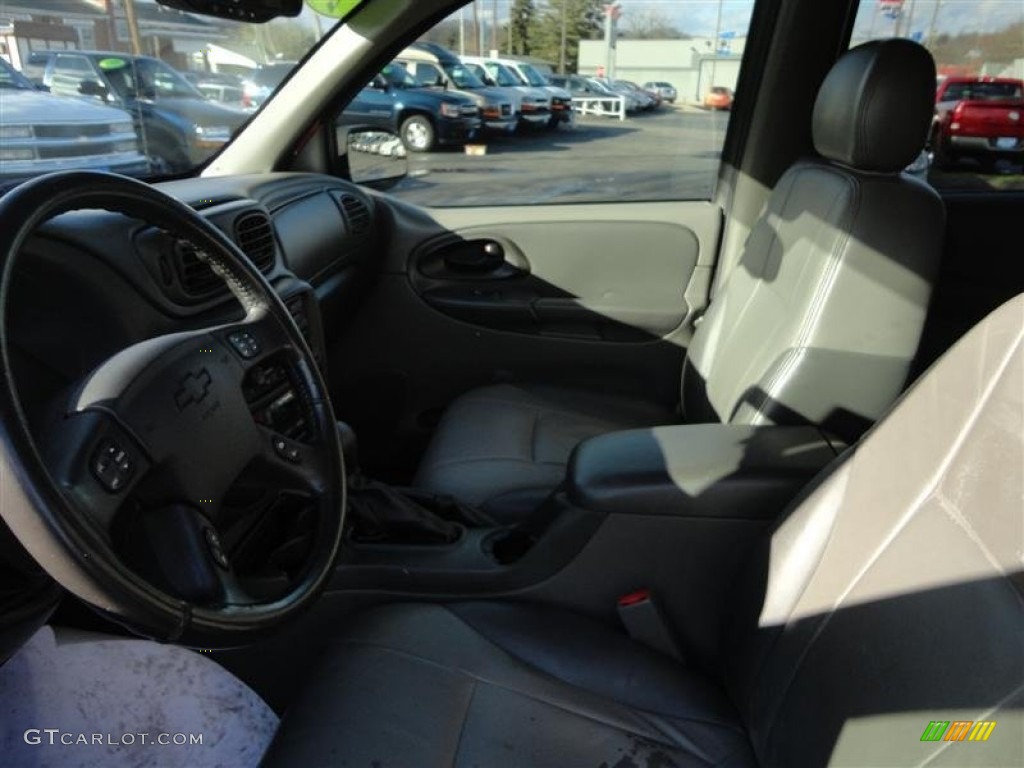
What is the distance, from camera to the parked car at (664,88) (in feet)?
8.54

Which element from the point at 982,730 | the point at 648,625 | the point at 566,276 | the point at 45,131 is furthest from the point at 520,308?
the point at 982,730

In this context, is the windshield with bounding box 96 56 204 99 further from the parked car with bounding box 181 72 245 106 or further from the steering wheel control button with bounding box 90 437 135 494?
the steering wheel control button with bounding box 90 437 135 494

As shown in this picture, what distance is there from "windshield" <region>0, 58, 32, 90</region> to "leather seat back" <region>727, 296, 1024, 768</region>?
1.77 meters

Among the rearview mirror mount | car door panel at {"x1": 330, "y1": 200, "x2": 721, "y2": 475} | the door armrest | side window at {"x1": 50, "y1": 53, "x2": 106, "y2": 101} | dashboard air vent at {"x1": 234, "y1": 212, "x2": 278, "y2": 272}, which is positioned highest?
the rearview mirror mount

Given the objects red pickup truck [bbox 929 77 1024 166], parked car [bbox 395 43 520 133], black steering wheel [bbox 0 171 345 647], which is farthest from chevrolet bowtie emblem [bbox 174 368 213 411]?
red pickup truck [bbox 929 77 1024 166]

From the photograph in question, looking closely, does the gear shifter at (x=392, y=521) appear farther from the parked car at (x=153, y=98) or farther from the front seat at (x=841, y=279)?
the parked car at (x=153, y=98)

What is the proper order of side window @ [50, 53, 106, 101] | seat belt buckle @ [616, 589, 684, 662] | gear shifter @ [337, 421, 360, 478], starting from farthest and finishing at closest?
side window @ [50, 53, 106, 101] → gear shifter @ [337, 421, 360, 478] → seat belt buckle @ [616, 589, 684, 662]

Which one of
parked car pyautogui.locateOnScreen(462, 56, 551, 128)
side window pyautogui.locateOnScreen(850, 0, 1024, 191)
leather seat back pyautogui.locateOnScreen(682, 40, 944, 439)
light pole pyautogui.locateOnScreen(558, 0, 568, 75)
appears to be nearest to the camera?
leather seat back pyautogui.locateOnScreen(682, 40, 944, 439)

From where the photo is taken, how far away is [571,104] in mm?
2668

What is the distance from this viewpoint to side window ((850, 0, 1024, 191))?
2141 millimetres

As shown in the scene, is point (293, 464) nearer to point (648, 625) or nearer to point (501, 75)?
point (648, 625)

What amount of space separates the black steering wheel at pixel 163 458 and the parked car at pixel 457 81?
1.45 m

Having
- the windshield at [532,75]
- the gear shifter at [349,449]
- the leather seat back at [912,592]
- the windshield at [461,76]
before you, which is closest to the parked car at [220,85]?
the windshield at [461,76]

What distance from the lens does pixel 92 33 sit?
1.97 meters
